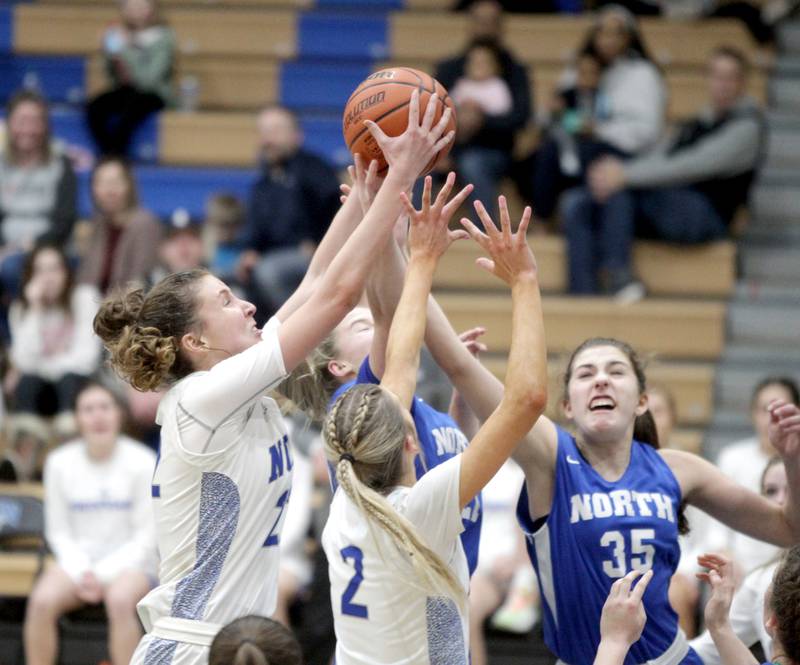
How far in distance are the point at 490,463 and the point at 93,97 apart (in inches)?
274

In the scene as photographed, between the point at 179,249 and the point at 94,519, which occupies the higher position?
the point at 179,249

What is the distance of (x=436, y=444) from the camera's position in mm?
4023

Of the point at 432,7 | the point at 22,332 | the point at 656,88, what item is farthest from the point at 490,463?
the point at 432,7

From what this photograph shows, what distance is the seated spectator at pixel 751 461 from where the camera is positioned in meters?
6.40

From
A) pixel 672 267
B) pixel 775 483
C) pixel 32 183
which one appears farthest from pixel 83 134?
pixel 775 483

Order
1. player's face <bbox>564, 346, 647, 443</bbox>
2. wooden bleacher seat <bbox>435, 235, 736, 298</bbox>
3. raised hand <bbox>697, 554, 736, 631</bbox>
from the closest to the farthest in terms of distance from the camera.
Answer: raised hand <bbox>697, 554, 736, 631</bbox> < player's face <bbox>564, 346, 647, 443</bbox> < wooden bleacher seat <bbox>435, 235, 736, 298</bbox>

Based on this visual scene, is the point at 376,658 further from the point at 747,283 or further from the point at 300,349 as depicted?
the point at 747,283

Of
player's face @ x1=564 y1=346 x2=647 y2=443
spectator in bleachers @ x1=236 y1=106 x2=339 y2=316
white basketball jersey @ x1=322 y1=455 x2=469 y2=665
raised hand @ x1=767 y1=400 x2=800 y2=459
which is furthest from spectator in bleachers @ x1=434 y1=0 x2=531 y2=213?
white basketball jersey @ x1=322 y1=455 x2=469 y2=665

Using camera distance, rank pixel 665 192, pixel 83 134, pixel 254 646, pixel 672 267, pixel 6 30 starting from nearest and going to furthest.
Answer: pixel 254 646, pixel 665 192, pixel 672 267, pixel 83 134, pixel 6 30

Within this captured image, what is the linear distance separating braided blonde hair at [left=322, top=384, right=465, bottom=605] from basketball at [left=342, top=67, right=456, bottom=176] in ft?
2.70

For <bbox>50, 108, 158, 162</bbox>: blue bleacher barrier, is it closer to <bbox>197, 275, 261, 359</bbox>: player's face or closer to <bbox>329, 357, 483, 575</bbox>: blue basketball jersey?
<bbox>329, 357, 483, 575</bbox>: blue basketball jersey

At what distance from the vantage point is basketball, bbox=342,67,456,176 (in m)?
3.94

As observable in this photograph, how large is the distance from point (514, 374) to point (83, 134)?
23.8 feet

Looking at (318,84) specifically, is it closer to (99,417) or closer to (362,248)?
(99,417)
